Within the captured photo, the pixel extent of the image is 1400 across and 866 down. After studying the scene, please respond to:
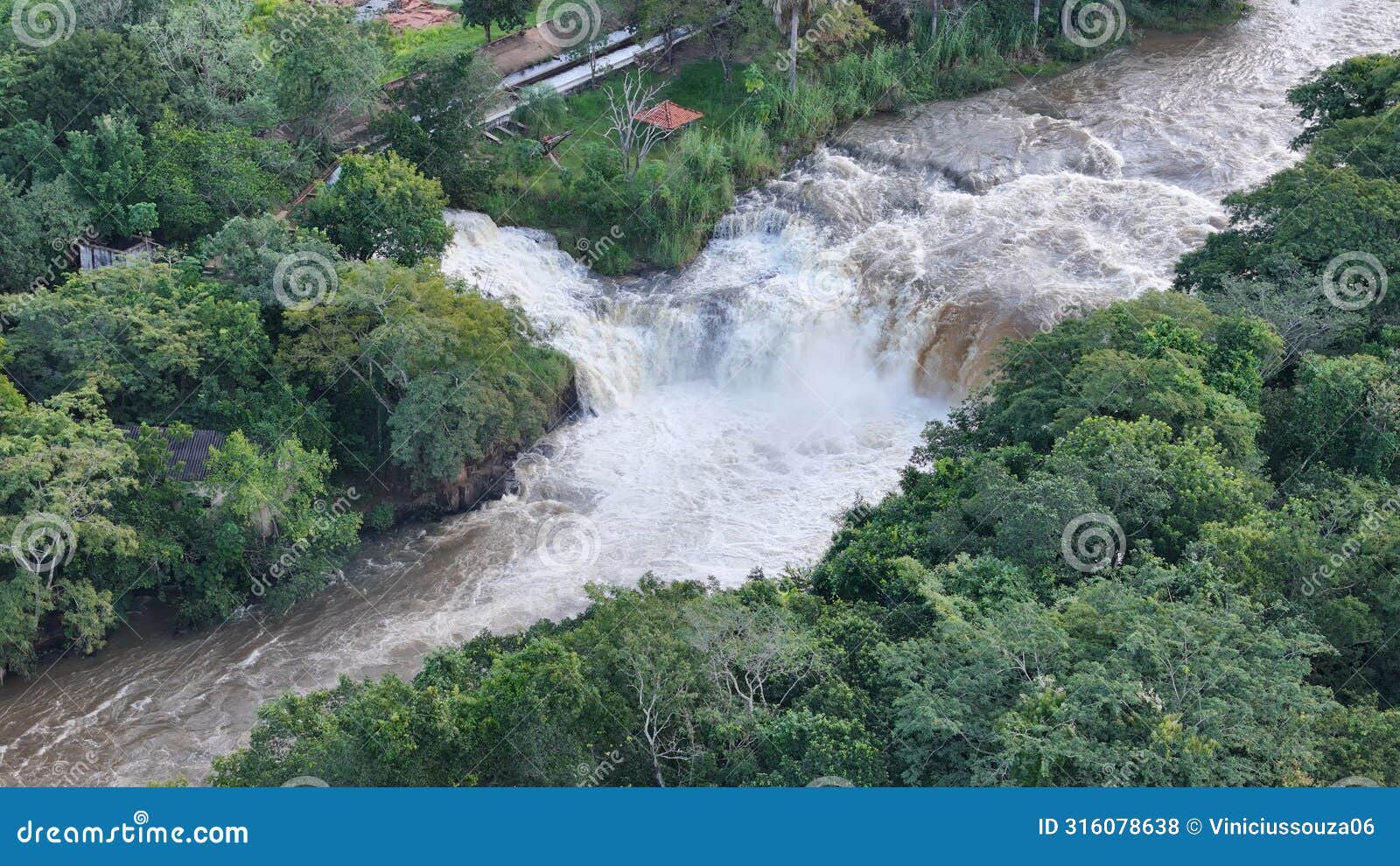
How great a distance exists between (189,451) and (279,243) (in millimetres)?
6380

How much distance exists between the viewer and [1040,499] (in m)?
25.0

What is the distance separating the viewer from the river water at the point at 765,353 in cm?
2991

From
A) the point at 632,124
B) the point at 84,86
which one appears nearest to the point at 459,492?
the point at 632,124

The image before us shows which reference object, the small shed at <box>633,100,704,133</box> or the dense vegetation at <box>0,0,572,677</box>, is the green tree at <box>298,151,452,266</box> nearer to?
the dense vegetation at <box>0,0,572,677</box>

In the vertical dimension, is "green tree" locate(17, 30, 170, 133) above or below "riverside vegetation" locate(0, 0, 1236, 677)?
above

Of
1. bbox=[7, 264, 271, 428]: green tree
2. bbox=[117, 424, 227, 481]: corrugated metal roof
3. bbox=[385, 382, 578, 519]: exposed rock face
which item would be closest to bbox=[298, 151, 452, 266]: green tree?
bbox=[7, 264, 271, 428]: green tree

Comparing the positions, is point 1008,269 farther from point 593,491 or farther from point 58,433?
point 58,433

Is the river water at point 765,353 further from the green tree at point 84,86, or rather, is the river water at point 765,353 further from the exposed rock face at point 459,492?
the green tree at point 84,86

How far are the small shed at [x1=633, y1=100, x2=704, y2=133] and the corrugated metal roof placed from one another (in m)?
18.4

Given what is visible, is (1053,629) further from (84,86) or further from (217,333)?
→ (84,86)

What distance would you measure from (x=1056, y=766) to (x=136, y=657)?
20814mm

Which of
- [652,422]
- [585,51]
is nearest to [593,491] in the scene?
[652,422]

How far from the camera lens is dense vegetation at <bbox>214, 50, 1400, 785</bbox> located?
65.4 ft

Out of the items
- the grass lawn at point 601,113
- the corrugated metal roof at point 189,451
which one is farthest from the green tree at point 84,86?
the corrugated metal roof at point 189,451
